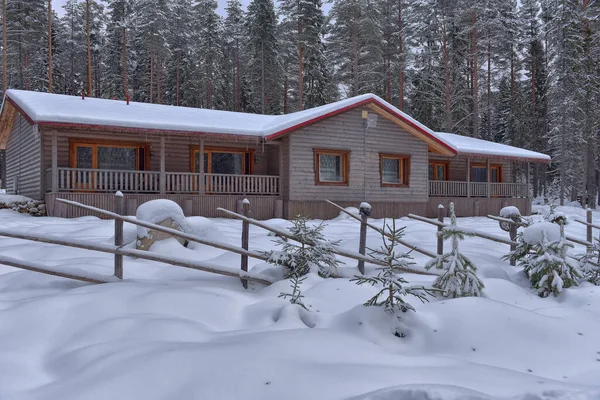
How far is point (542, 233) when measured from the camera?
236 inches

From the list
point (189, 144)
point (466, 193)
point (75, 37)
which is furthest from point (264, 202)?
point (75, 37)

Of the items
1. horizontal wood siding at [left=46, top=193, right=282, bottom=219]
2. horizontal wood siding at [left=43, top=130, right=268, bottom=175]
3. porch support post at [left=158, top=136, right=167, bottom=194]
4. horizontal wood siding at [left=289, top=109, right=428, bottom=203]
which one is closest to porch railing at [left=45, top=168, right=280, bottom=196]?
porch support post at [left=158, top=136, right=167, bottom=194]

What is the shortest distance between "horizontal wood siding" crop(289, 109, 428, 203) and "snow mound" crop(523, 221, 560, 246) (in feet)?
34.2

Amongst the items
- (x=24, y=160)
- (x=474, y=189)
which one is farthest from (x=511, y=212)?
(x=24, y=160)

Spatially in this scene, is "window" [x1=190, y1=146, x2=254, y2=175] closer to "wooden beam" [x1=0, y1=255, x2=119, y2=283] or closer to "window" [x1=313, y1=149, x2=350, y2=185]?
"window" [x1=313, y1=149, x2=350, y2=185]

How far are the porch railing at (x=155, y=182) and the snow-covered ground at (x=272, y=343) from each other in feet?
29.8

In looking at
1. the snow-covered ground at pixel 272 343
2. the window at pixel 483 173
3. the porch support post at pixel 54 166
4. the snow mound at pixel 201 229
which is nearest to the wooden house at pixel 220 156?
the porch support post at pixel 54 166

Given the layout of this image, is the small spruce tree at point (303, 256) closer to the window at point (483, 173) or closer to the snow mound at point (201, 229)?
the snow mound at point (201, 229)

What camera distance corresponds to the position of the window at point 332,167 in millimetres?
16562

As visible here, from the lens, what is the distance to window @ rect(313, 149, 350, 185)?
16562 mm

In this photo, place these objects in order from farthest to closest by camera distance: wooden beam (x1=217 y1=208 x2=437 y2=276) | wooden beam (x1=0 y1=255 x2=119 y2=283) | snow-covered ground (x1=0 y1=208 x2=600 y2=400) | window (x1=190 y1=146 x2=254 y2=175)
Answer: window (x1=190 y1=146 x2=254 y2=175) < wooden beam (x1=217 y1=208 x2=437 y2=276) < wooden beam (x1=0 y1=255 x2=119 y2=283) < snow-covered ground (x1=0 y1=208 x2=600 y2=400)

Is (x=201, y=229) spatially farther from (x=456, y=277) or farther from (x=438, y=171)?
(x=438, y=171)

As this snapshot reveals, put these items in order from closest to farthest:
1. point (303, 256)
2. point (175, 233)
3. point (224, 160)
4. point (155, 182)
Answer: point (175, 233)
point (303, 256)
point (155, 182)
point (224, 160)

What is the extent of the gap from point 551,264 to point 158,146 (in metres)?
13.6
